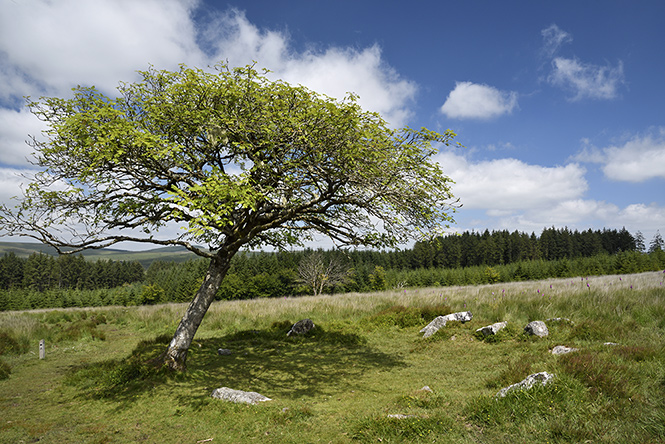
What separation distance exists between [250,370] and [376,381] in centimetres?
434

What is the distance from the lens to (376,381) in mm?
8875

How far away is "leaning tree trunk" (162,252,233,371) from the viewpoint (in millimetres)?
9734

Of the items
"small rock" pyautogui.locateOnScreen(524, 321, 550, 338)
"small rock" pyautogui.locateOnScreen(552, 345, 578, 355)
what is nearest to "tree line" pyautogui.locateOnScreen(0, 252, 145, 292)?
"small rock" pyautogui.locateOnScreen(524, 321, 550, 338)

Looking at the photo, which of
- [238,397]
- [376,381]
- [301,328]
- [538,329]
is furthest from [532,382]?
[301,328]

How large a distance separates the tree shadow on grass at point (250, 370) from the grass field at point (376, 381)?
0.06 meters

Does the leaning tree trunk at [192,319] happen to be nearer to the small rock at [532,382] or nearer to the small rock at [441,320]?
the small rock at [532,382]

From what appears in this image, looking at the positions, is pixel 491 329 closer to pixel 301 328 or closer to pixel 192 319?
pixel 301 328

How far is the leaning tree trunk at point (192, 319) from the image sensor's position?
973 cm

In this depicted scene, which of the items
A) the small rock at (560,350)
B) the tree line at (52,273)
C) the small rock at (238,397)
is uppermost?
the small rock at (560,350)

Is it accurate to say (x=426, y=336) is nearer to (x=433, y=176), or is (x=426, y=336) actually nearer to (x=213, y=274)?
(x=433, y=176)

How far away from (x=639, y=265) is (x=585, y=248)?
156 ft

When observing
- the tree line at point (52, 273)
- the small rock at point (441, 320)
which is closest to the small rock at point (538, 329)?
the small rock at point (441, 320)

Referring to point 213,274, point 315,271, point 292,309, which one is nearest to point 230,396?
point 213,274

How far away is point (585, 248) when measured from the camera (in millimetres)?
113438
